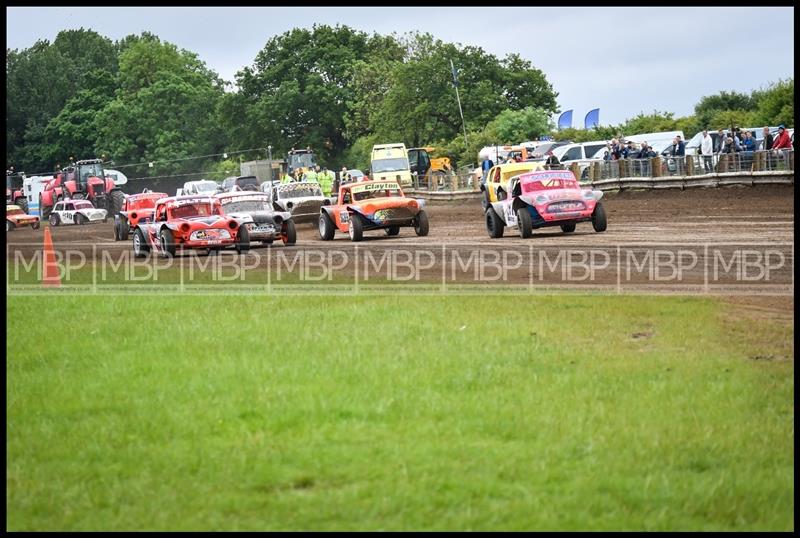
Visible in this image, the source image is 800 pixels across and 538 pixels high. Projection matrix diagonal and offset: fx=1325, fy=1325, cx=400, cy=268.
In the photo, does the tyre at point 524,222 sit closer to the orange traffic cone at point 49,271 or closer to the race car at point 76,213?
the orange traffic cone at point 49,271

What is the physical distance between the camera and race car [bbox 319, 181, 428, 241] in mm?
29156

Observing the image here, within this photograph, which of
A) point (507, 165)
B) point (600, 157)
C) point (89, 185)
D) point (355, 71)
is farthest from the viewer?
point (355, 71)

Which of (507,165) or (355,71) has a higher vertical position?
(355,71)

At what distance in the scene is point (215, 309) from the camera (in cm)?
1538

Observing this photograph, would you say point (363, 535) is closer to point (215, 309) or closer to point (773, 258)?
point (215, 309)

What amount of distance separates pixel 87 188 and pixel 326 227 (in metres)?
39.7

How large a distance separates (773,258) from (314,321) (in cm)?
824

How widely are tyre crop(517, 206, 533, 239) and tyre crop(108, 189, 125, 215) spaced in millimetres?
39552

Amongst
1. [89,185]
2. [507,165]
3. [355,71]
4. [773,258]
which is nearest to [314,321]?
[773,258]

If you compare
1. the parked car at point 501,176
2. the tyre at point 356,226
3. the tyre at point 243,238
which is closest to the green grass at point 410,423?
the tyre at point 243,238

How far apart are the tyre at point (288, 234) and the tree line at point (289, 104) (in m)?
23.7

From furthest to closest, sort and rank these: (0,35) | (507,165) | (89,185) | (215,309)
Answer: (89,185) < (507,165) < (215,309) < (0,35)

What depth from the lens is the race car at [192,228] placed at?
26.0 meters

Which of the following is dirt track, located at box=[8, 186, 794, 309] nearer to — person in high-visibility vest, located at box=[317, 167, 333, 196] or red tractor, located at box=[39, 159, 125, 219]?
person in high-visibility vest, located at box=[317, 167, 333, 196]
